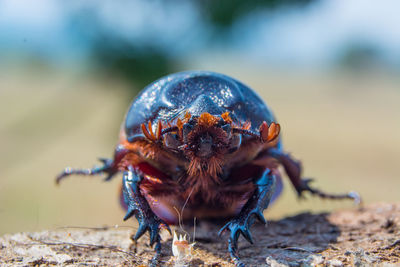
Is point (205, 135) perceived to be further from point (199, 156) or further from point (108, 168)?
point (108, 168)

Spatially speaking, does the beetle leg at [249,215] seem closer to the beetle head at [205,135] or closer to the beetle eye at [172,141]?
the beetle head at [205,135]

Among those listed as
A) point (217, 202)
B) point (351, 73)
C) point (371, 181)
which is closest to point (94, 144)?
point (371, 181)

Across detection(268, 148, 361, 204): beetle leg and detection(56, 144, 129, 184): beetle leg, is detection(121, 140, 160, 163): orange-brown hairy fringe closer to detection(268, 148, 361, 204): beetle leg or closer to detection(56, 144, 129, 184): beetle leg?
detection(56, 144, 129, 184): beetle leg

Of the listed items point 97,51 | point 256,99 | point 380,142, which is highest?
point 97,51

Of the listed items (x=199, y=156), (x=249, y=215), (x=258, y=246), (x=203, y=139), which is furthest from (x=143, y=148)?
(x=258, y=246)

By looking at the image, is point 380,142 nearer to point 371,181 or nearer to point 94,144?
point 371,181
